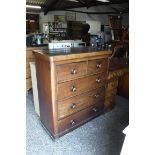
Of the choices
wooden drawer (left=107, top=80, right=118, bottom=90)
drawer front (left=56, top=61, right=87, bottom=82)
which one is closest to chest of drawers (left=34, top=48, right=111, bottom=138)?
drawer front (left=56, top=61, right=87, bottom=82)

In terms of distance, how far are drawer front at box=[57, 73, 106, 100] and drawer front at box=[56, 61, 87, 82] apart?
2.5 inches

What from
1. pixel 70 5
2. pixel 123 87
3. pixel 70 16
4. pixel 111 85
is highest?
pixel 70 5

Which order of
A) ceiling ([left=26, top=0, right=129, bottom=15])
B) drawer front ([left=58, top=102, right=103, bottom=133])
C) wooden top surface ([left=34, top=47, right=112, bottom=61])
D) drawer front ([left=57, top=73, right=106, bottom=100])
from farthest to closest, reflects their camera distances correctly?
ceiling ([left=26, top=0, right=129, bottom=15])
drawer front ([left=58, top=102, right=103, bottom=133])
drawer front ([left=57, top=73, right=106, bottom=100])
wooden top surface ([left=34, top=47, right=112, bottom=61])

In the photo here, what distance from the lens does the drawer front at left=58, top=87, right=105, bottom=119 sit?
6.01 ft

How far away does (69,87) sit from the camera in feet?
5.94


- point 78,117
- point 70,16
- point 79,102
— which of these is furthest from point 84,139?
point 70,16

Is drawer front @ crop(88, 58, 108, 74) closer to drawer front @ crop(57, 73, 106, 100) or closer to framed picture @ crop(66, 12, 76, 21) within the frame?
drawer front @ crop(57, 73, 106, 100)

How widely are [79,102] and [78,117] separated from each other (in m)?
0.21

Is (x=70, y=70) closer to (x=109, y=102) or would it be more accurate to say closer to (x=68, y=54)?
(x=68, y=54)

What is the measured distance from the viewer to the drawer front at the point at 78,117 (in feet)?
6.25

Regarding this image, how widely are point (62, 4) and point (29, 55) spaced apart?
7088 mm
